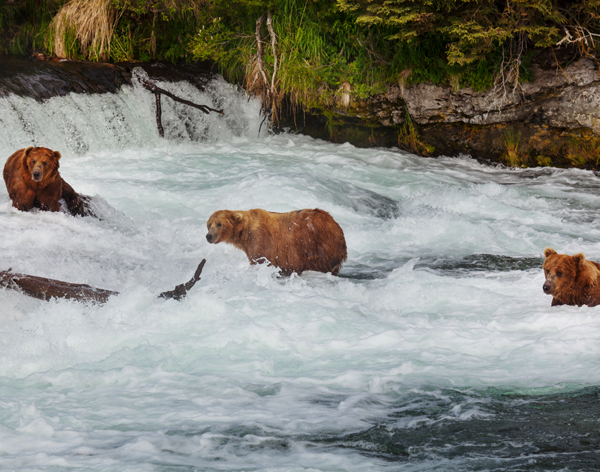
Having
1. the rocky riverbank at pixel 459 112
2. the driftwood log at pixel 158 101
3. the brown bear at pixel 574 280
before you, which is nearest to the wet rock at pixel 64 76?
the rocky riverbank at pixel 459 112

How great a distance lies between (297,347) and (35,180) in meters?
3.13

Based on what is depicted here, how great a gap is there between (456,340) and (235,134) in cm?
864

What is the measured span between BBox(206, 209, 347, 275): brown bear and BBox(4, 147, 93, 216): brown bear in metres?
1.81

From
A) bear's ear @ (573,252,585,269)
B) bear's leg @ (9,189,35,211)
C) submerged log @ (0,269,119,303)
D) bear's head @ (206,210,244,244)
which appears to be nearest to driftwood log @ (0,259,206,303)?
submerged log @ (0,269,119,303)

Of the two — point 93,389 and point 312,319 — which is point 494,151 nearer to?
point 312,319

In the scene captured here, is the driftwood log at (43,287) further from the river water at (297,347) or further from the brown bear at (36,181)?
the brown bear at (36,181)

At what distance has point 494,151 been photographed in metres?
9.86

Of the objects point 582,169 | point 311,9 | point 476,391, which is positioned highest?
point 311,9

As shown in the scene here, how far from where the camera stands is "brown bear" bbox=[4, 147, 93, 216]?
5.20 m

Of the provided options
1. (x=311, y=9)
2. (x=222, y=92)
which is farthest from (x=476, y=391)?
(x=222, y=92)

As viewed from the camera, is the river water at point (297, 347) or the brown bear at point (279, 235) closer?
the river water at point (297, 347)

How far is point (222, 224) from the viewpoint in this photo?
4.36 meters

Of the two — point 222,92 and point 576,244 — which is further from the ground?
point 222,92

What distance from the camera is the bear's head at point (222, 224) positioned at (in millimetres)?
4359
